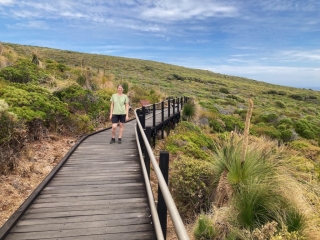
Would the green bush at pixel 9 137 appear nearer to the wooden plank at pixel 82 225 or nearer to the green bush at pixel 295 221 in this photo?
the wooden plank at pixel 82 225

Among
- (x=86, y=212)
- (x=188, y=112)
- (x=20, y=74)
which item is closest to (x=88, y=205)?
(x=86, y=212)

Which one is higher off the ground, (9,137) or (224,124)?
(9,137)

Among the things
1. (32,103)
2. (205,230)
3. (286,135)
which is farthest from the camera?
(286,135)

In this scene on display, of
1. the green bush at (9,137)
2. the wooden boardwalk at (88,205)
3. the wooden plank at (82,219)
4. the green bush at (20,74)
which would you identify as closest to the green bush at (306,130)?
the wooden boardwalk at (88,205)

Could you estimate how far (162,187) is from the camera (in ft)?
8.56

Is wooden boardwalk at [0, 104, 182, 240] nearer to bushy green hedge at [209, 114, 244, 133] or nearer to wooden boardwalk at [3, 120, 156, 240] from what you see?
wooden boardwalk at [3, 120, 156, 240]

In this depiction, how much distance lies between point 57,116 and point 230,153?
6.35 meters

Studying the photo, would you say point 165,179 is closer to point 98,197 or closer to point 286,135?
point 98,197

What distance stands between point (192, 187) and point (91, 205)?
9.53 feet

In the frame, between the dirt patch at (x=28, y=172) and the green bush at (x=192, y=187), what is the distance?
3.23m

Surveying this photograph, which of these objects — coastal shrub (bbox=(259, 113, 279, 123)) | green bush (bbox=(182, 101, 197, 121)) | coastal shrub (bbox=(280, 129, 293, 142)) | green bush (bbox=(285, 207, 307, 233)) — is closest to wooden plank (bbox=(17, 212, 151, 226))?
green bush (bbox=(285, 207, 307, 233))

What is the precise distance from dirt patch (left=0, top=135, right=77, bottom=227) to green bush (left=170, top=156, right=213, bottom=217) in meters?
3.23

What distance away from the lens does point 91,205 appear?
4.54 metres

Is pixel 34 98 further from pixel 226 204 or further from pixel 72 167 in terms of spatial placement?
pixel 226 204
